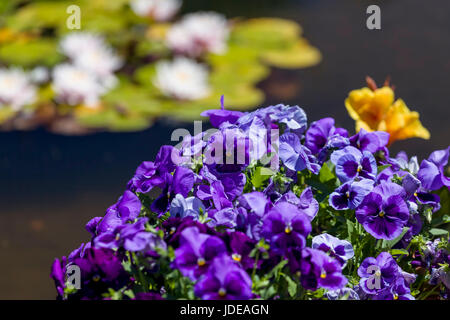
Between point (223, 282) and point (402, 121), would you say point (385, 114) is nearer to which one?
point (402, 121)

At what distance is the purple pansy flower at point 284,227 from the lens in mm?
801

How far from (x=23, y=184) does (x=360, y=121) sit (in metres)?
1.78

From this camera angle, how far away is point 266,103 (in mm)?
3053

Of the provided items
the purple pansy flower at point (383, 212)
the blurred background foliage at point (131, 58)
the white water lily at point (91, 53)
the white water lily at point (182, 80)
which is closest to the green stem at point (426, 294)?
the purple pansy flower at point (383, 212)

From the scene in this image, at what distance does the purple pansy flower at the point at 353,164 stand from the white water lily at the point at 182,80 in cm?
209

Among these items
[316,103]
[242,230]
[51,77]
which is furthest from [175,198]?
[51,77]

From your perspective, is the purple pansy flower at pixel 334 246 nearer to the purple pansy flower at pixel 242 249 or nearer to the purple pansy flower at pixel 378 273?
the purple pansy flower at pixel 378 273

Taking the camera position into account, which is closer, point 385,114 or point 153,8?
point 385,114

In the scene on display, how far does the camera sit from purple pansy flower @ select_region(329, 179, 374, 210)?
36.6 inches

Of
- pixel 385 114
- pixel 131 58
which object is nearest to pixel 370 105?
pixel 385 114

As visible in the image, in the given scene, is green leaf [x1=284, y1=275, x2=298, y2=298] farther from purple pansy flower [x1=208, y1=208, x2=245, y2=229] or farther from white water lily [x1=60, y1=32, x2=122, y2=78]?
white water lily [x1=60, y1=32, x2=122, y2=78]

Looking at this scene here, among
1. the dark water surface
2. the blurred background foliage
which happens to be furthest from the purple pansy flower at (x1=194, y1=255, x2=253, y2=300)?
the blurred background foliage

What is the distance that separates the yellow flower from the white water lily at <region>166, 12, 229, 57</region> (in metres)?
2.10

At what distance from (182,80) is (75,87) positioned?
0.51m
